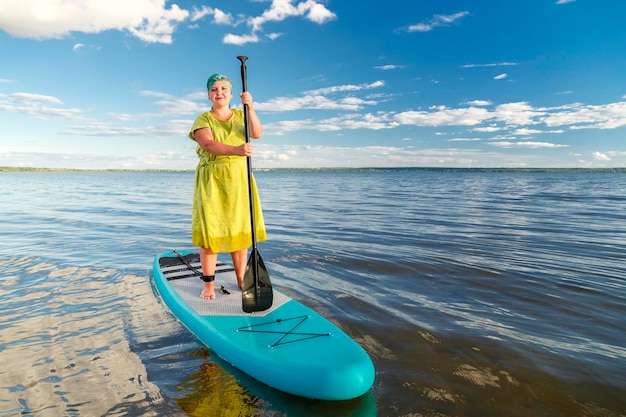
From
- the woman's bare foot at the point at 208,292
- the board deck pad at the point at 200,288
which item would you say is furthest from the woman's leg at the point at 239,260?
the woman's bare foot at the point at 208,292

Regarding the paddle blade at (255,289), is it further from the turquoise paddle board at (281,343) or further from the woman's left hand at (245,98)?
the woman's left hand at (245,98)

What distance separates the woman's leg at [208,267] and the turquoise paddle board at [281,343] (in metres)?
0.10

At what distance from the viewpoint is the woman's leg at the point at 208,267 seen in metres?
4.77

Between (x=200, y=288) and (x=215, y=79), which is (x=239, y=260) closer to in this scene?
(x=200, y=288)

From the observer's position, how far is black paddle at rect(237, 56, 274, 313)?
429 cm

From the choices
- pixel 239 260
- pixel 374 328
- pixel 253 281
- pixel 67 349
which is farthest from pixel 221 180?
pixel 374 328

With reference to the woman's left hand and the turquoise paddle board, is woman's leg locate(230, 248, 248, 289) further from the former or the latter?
the woman's left hand

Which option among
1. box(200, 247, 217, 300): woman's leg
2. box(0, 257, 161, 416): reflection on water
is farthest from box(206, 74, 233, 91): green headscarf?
box(0, 257, 161, 416): reflection on water

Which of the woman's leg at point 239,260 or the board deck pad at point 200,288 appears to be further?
the woman's leg at point 239,260

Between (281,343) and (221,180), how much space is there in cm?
208

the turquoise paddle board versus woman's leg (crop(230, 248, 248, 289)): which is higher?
woman's leg (crop(230, 248, 248, 289))

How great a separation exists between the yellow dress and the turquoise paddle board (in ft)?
2.63

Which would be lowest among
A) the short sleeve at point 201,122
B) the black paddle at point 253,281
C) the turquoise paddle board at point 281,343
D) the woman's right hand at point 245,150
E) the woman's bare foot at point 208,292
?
the turquoise paddle board at point 281,343

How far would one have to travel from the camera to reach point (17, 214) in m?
16.4
